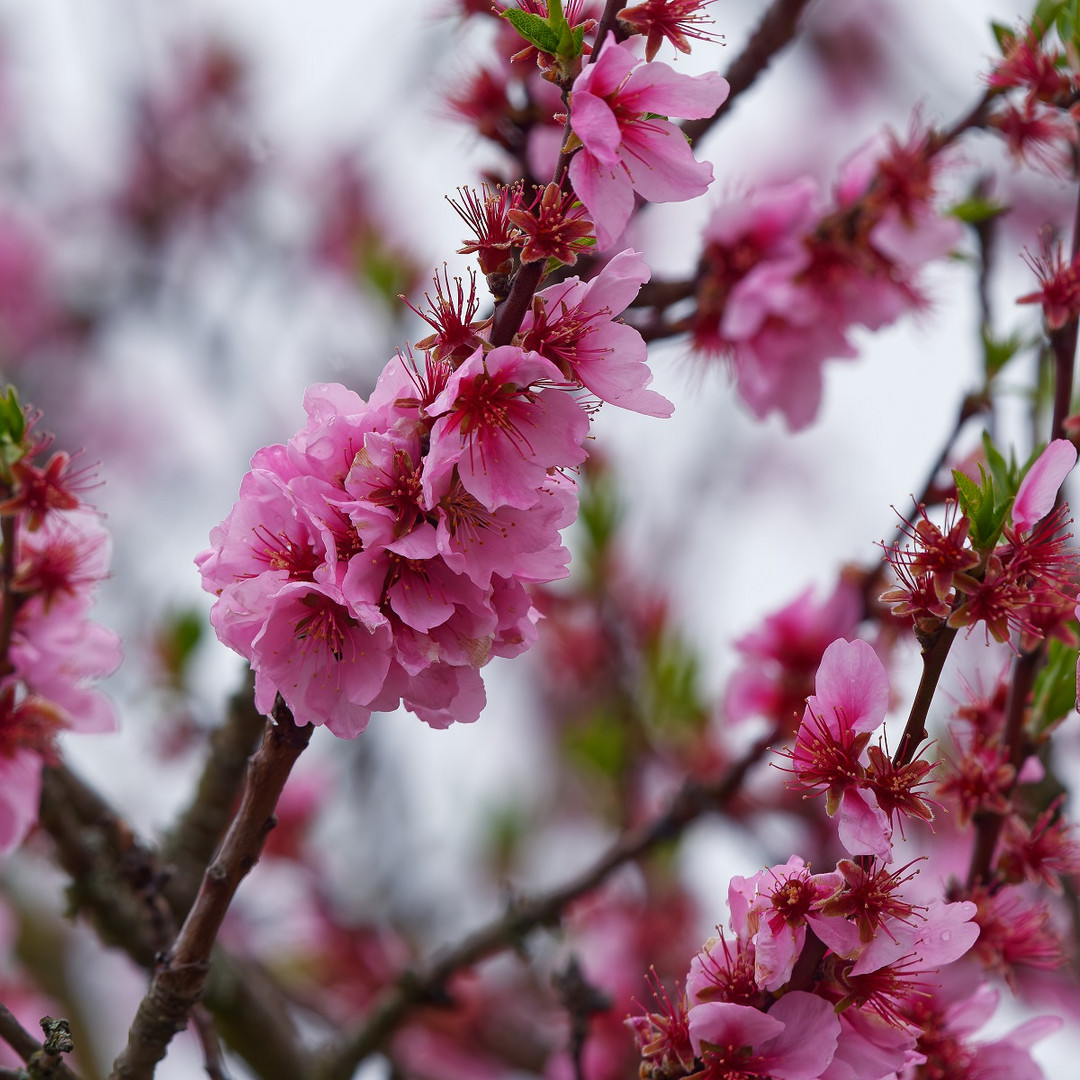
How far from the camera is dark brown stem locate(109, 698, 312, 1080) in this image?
1419mm

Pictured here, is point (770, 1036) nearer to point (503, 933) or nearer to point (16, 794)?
point (16, 794)

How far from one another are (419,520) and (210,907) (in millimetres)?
569

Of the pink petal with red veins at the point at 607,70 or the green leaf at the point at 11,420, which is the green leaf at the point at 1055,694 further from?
the green leaf at the point at 11,420

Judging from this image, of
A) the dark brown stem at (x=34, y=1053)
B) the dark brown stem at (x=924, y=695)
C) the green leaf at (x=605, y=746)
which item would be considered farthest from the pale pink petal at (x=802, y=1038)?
the green leaf at (x=605, y=746)

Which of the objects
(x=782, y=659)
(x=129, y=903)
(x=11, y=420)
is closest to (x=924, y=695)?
(x=11, y=420)

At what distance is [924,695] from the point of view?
1.35 metres

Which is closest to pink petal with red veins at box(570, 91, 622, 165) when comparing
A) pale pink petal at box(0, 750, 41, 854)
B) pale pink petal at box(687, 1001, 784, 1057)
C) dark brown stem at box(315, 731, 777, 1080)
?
pale pink petal at box(687, 1001, 784, 1057)

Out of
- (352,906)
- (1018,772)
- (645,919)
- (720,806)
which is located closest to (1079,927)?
(720,806)

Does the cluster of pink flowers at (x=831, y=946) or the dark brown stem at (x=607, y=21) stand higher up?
the dark brown stem at (x=607, y=21)

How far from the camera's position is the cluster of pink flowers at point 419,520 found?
1.34 metres

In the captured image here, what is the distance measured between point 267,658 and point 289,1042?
196 centimetres

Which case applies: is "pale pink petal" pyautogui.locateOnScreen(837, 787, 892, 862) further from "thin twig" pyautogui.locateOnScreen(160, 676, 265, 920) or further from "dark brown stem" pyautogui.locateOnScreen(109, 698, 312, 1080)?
"thin twig" pyautogui.locateOnScreen(160, 676, 265, 920)

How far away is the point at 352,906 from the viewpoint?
479 centimetres

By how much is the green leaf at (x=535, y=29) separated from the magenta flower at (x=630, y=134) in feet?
0.19
